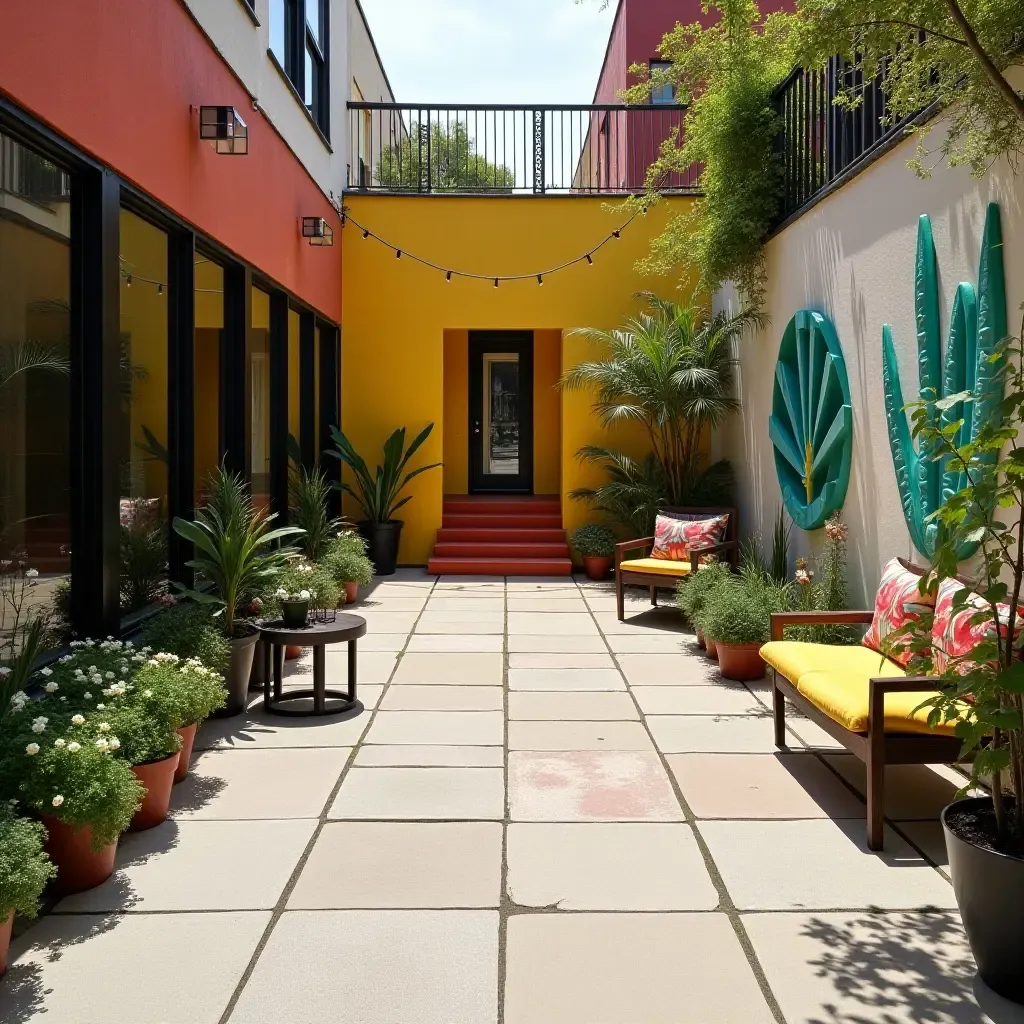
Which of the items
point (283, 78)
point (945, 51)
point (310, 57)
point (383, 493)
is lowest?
point (383, 493)

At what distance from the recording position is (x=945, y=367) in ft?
14.5

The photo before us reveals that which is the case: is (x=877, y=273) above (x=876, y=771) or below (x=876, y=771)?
above

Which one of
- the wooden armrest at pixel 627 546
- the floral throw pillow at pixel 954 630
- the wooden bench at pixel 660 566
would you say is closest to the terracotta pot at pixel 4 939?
the floral throw pillow at pixel 954 630

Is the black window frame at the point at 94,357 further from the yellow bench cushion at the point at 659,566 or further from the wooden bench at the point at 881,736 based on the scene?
the yellow bench cushion at the point at 659,566

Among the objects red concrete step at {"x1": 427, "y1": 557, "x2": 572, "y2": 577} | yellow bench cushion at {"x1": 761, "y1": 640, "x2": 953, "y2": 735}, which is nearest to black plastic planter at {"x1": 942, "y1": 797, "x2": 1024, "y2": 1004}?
yellow bench cushion at {"x1": 761, "y1": 640, "x2": 953, "y2": 735}

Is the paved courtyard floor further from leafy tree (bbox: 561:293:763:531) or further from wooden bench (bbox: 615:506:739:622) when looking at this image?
leafy tree (bbox: 561:293:763:531)

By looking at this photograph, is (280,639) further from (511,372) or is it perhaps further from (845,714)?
(511,372)

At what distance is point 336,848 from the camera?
329 cm

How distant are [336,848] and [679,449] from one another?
262 inches

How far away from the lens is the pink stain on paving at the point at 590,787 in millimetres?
3627

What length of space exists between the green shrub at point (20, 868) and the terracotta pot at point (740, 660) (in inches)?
153

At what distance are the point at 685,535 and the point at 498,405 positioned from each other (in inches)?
225

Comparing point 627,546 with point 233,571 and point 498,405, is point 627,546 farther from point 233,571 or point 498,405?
point 498,405

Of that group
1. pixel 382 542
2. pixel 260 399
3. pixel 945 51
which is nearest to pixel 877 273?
pixel 945 51
